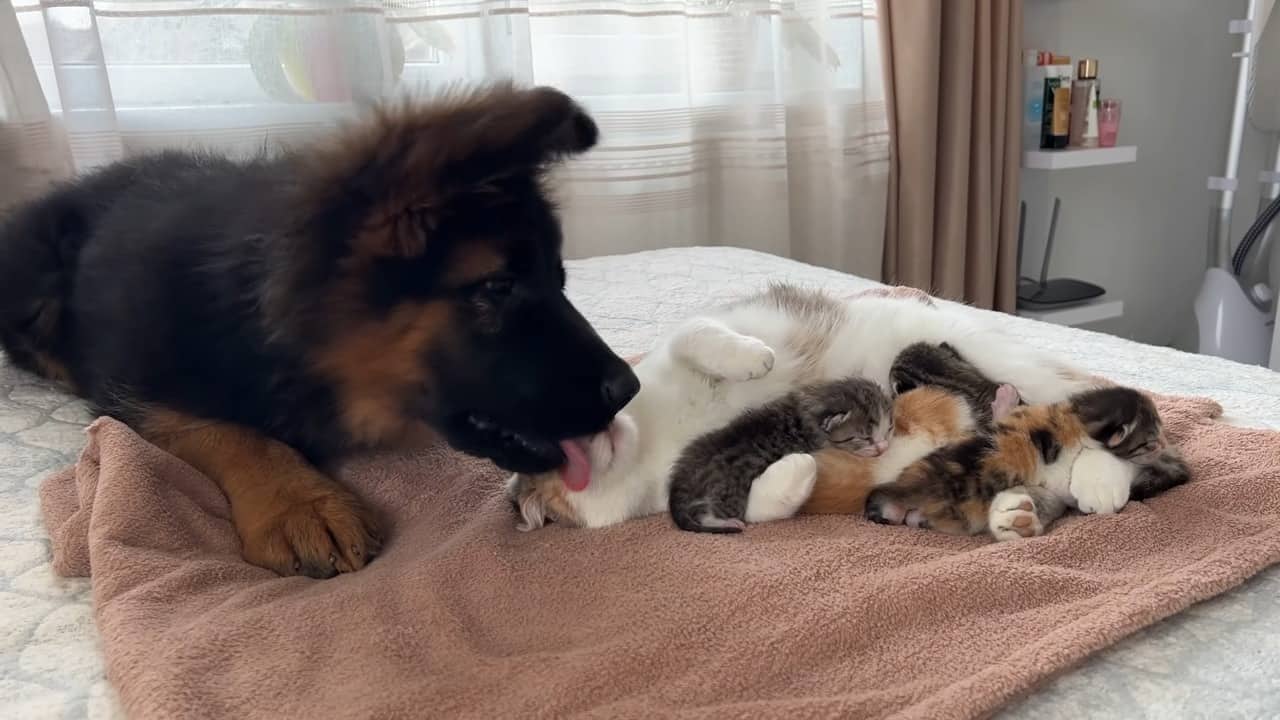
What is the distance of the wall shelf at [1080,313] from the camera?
317 centimetres

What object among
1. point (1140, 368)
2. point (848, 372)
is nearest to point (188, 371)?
point (848, 372)

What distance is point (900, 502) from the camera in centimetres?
99

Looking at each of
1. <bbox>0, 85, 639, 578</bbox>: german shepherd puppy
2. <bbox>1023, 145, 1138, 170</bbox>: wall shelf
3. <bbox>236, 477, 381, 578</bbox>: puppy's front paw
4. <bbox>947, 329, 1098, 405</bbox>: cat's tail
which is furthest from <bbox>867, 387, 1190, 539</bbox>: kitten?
<bbox>1023, 145, 1138, 170</bbox>: wall shelf

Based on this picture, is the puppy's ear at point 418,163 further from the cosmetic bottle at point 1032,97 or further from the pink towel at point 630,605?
the cosmetic bottle at point 1032,97

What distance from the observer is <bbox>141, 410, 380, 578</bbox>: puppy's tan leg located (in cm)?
98

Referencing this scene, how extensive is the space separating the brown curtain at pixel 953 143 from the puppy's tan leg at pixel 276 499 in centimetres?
228

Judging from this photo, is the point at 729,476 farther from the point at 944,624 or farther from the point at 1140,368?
the point at 1140,368

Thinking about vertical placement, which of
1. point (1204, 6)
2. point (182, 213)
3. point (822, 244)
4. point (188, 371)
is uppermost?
point (1204, 6)

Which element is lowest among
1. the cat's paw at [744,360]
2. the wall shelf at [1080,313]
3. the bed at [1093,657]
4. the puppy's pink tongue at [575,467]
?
the wall shelf at [1080,313]

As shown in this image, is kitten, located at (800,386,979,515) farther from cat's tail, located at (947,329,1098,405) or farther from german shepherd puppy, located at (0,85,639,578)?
german shepherd puppy, located at (0,85,639,578)

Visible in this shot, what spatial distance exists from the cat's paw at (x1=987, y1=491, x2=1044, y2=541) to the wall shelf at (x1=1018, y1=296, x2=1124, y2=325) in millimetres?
2401

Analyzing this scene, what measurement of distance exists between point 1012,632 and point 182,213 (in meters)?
1.07

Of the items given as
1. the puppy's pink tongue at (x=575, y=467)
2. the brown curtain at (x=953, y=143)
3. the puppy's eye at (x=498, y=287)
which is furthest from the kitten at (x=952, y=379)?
the brown curtain at (x=953, y=143)

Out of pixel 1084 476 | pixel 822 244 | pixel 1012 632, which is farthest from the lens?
pixel 822 244
